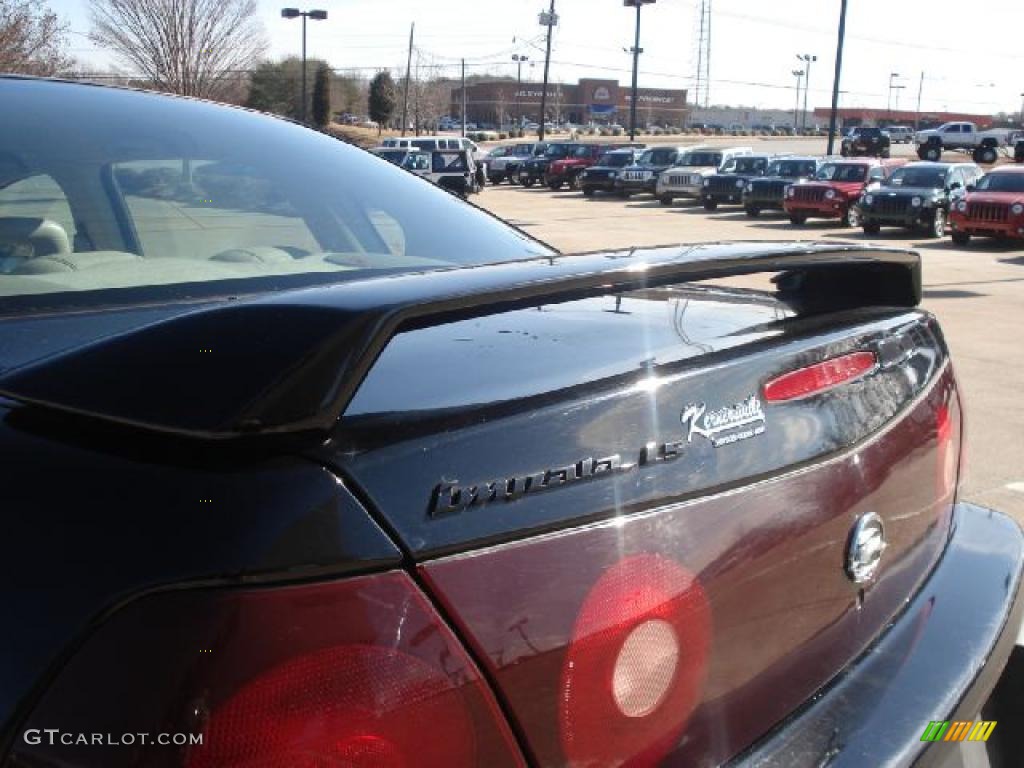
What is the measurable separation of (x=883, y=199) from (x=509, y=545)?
23.2 m

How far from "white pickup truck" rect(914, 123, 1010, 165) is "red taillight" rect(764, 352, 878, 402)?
5613cm

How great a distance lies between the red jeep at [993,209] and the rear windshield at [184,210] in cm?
1947

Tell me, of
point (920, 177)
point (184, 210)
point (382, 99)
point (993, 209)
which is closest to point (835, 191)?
point (920, 177)

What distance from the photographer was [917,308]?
6.93 feet

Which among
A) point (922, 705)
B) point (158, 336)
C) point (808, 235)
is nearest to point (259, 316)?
point (158, 336)

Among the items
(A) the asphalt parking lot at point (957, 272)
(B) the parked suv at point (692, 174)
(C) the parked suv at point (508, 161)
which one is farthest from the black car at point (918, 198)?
(C) the parked suv at point (508, 161)

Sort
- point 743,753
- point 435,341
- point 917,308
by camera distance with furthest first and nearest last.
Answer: point 917,308
point 435,341
point 743,753

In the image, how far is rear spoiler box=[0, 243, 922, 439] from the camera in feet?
3.65

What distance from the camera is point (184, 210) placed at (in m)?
2.45

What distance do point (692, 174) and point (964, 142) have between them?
34518 mm

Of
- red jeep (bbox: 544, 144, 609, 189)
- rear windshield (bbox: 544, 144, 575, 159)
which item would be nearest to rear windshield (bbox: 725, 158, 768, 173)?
red jeep (bbox: 544, 144, 609, 189)

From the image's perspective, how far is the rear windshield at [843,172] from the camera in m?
25.4

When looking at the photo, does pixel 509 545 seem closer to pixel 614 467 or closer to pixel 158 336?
pixel 614 467

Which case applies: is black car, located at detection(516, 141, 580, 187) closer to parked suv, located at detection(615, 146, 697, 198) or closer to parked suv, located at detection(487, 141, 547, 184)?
parked suv, located at detection(487, 141, 547, 184)
